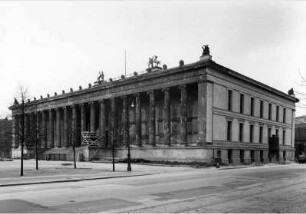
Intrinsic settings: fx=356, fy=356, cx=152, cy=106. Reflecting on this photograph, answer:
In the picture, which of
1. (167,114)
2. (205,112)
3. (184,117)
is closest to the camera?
(205,112)

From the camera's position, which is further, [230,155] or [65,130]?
[65,130]

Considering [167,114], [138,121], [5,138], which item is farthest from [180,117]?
[5,138]

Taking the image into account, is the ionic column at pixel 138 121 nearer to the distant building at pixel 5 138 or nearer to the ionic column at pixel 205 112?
the ionic column at pixel 205 112

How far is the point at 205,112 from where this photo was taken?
4650 cm

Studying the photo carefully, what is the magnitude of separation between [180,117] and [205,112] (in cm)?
499

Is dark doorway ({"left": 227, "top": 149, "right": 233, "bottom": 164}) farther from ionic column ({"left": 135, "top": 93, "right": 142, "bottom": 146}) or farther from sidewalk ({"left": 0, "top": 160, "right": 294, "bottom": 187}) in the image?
sidewalk ({"left": 0, "top": 160, "right": 294, "bottom": 187})

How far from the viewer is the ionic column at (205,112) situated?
46.3 m

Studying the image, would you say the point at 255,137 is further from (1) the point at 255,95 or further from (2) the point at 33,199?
(2) the point at 33,199

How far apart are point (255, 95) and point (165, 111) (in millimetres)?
15792

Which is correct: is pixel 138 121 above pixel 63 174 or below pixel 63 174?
above

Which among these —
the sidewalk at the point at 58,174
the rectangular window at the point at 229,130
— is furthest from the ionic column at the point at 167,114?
the sidewalk at the point at 58,174

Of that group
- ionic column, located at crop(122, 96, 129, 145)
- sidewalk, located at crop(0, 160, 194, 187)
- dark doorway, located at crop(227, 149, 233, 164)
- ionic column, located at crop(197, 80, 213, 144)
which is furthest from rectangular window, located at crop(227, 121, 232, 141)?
sidewalk, located at crop(0, 160, 194, 187)

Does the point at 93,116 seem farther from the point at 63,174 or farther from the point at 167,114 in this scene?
the point at 63,174

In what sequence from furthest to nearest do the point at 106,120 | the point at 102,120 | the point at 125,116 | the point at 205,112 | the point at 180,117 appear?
the point at 106,120 → the point at 102,120 → the point at 125,116 → the point at 180,117 → the point at 205,112
